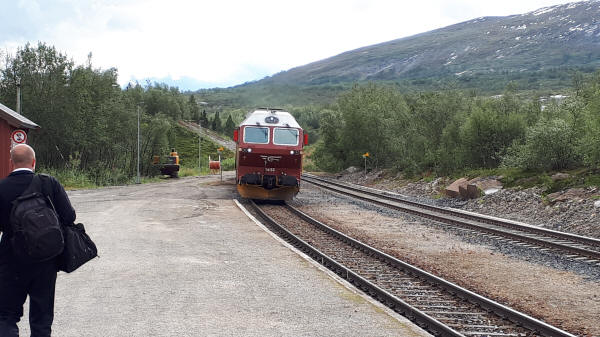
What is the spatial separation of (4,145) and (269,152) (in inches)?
507

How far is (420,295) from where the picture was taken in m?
8.77

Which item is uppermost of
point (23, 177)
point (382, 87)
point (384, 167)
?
point (382, 87)

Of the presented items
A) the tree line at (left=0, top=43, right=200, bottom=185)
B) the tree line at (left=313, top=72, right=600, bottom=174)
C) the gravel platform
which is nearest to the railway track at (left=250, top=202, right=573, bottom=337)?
the gravel platform

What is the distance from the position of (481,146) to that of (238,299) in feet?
86.1

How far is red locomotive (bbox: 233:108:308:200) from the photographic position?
22.4 meters

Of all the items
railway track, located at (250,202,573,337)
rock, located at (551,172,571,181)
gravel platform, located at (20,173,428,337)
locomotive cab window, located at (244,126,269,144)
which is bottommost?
railway track, located at (250,202,573,337)

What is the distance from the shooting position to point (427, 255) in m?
12.7

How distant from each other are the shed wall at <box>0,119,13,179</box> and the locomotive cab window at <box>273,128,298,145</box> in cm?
1270

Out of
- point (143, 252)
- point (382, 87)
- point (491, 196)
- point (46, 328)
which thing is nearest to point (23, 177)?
point (46, 328)

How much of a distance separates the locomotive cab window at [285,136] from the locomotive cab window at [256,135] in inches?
14.5

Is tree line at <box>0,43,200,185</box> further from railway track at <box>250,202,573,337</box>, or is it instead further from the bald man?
the bald man

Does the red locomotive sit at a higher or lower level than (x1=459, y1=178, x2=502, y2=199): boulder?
higher

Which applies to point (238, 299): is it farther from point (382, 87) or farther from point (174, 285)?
point (382, 87)

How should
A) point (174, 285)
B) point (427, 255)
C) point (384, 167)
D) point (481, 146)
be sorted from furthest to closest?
point (384, 167)
point (481, 146)
point (427, 255)
point (174, 285)
